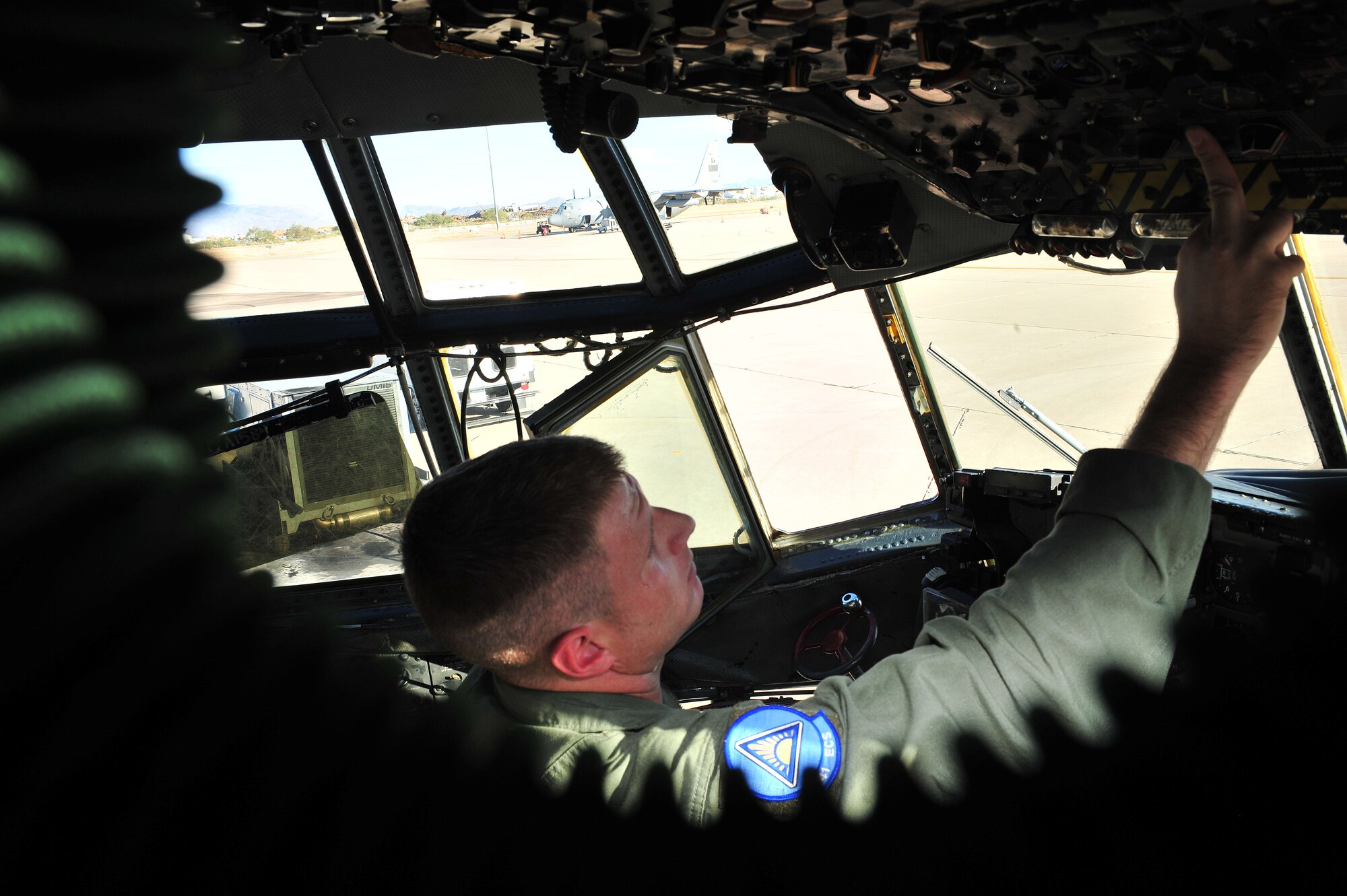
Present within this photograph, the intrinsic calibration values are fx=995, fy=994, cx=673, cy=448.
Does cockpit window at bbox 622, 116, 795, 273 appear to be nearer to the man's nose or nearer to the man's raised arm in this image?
the man's nose

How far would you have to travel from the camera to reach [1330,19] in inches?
50.1

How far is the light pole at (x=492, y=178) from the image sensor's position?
11.2 ft

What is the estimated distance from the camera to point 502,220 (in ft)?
12.2

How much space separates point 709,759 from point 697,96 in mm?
1640

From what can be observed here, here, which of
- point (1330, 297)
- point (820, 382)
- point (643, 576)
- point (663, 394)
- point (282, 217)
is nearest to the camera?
point (643, 576)

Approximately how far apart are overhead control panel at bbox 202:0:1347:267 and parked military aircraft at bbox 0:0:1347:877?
0.01m

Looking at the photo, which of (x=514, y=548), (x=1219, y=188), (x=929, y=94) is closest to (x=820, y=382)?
(x=929, y=94)

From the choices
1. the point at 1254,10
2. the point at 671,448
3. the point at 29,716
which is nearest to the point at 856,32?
the point at 1254,10

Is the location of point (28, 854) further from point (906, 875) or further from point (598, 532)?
point (598, 532)

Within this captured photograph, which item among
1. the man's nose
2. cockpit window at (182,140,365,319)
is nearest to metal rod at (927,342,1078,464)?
cockpit window at (182,140,365,319)

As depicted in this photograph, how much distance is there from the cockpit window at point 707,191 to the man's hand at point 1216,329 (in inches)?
91.9

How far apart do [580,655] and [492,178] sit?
8.95ft

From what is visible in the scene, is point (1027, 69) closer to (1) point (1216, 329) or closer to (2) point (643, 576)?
(1) point (1216, 329)

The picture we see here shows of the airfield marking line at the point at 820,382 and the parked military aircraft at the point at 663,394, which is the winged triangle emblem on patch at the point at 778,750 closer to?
the parked military aircraft at the point at 663,394
